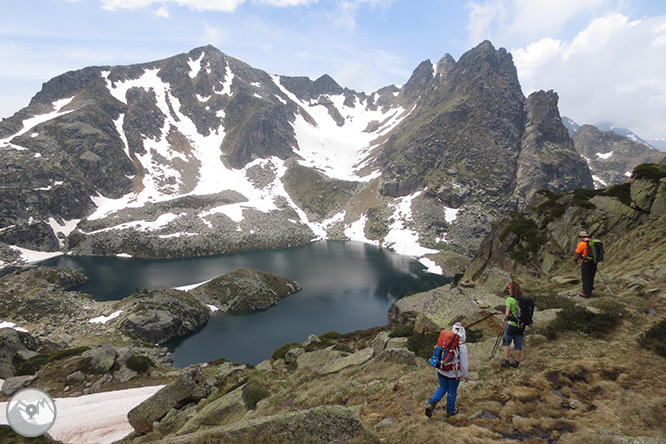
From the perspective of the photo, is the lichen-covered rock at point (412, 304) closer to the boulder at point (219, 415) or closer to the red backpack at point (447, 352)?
the boulder at point (219, 415)

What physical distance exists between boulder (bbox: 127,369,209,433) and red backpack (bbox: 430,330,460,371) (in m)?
16.9

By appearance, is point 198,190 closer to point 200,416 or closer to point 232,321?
point 232,321

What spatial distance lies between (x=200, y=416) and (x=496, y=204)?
A: 572ft

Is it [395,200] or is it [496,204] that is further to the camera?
[395,200]

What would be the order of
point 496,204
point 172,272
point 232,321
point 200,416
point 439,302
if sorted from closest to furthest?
point 200,416
point 439,302
point 232,321
point 172,272
point 496,204

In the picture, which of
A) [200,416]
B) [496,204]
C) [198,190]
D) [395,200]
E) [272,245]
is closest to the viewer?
[200,416]

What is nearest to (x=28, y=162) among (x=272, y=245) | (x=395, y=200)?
(x=272, y=245)

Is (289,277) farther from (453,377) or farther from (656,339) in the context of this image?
(656,339)

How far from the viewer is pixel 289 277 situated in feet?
316

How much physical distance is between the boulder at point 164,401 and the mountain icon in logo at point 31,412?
6738 mm

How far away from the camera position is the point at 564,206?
37.8 metres

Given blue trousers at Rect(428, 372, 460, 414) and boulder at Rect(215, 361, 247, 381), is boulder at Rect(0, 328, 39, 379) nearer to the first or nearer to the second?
boulder at Rect(215, 361, 247, 381)

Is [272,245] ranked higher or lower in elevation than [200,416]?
lower

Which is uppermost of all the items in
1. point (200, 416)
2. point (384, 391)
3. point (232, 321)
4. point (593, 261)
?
point (593, 261)
